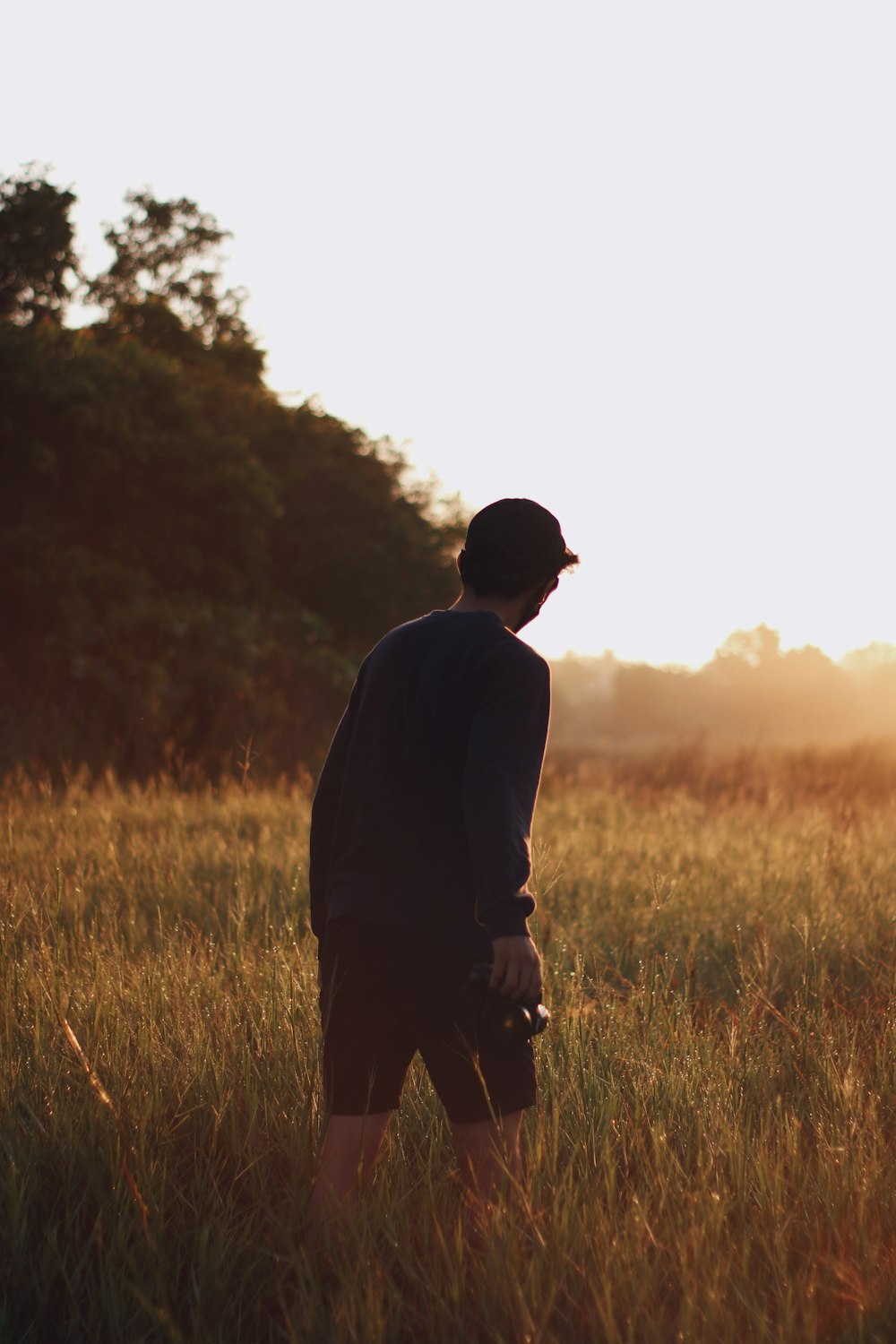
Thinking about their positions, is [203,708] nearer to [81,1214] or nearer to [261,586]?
[261,586]

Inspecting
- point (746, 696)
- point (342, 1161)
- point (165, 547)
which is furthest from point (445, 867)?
point (746, 696)

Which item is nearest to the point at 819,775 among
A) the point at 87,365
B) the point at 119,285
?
the point at 87,365

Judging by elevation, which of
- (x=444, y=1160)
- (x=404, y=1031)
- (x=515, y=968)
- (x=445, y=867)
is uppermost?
(x=445, y=867)

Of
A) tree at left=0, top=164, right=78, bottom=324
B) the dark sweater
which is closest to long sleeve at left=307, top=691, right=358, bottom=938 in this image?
the dark sweater

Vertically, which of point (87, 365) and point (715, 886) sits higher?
point (87, 365)

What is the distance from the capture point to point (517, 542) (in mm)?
2461

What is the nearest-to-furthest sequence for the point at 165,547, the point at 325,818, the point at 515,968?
the point at 515,968 < the point at 325,818 < the point at 165,547

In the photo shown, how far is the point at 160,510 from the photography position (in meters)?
14.1

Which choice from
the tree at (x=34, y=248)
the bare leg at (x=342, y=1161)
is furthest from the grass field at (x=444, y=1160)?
the tree at (x=34, y=248)

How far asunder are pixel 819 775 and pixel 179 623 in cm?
885

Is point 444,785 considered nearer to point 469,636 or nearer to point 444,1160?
point 469,636

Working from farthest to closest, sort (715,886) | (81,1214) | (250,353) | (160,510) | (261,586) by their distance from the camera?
(250,353)
(261,586)
(160,510)
(715,886)
(81,1214)

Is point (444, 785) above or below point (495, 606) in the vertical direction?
below

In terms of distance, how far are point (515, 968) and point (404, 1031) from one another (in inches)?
16.7
